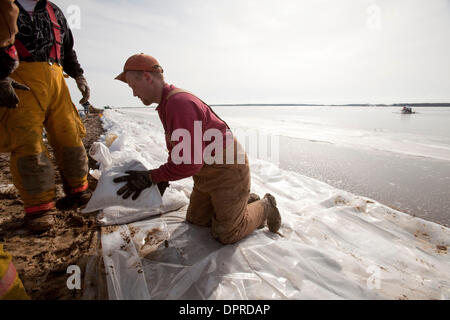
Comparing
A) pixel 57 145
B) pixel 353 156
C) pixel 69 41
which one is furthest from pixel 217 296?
pixel 353 156

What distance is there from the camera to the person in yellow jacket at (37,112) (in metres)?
1.21

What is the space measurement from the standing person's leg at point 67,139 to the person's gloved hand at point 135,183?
0.53 m

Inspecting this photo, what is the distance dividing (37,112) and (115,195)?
722 millimetres

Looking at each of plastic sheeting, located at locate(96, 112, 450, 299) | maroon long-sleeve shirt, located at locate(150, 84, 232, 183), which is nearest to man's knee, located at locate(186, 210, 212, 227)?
plastic sheeting, located at locate(96, 112, 450, 299)

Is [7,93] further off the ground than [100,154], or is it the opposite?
[7,93]

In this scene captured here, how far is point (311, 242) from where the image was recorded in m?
1.45

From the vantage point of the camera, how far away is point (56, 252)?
1.21m

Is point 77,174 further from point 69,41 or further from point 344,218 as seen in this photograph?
point 344,218

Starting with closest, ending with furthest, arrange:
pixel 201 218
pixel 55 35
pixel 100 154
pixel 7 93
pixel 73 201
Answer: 1. pixel 7 93
2. pixel 55 35
3. pixel 201 218
4. pixel 73 201
5. pixel 100 154

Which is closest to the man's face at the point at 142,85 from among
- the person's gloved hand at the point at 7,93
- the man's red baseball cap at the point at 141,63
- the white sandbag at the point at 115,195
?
the man's red baseball cap at the point at 141,63

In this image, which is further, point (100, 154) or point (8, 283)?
point (100, 154)

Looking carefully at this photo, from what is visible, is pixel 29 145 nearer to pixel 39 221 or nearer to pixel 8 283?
pixel 39 221

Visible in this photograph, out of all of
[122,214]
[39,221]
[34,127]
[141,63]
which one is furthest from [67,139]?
[141,63]
